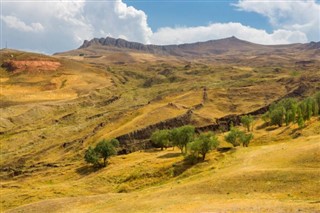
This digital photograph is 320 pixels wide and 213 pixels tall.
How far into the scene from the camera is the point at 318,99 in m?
130

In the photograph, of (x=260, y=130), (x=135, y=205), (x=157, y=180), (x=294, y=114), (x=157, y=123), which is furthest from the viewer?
(x=157, y=123)

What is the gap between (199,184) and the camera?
200 feet

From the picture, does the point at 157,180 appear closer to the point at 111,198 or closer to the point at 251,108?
the point at 111,198

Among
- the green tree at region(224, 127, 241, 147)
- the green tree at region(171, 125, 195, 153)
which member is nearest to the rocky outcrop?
the green tree at region(171, 125, 195, 153)

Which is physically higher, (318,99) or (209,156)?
(318,99)

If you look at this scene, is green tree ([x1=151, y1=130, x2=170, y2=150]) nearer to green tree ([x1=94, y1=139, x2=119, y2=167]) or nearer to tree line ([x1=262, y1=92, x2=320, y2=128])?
green tree ([x1=94, y1=139, x2=119, y2=167])

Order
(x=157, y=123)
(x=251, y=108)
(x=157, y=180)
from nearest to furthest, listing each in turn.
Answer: (x=157, y=180)
(x=157, y=123)
(x=251, y=108)

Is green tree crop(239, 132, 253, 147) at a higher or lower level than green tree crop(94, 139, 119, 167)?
higher

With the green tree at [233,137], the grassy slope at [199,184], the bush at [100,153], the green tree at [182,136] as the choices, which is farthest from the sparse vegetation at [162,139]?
the green tree at [233,137]

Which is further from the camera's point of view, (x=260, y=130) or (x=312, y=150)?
(x=260, y=130)

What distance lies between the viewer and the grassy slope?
49250 mm

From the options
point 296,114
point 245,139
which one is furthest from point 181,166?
point 296,114

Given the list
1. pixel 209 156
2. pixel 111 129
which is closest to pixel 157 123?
pixel 111 129

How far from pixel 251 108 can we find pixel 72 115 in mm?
74344
